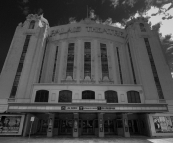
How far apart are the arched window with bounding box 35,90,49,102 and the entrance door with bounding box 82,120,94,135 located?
1013 centimetres

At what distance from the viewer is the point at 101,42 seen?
4016 cm

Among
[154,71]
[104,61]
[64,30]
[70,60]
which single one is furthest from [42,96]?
[154,71]

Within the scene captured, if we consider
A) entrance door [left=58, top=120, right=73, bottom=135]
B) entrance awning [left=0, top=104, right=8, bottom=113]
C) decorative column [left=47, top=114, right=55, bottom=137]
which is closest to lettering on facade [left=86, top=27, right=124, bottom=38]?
entrance door [left=58, top=120, right=73, bottom=135]

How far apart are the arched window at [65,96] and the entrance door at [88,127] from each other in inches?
255

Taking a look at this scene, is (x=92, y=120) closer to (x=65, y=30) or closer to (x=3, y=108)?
(x=3, y=108)

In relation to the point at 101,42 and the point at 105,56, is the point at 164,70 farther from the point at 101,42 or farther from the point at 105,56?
the point at 101,42

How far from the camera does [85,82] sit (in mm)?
32562

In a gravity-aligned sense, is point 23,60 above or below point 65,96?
above

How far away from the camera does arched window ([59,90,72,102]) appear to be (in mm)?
26562

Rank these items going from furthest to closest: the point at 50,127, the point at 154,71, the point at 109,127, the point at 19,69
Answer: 1. the point at 154,71
2. the point at 19,69
3. the point at 109,127
4. the point at 50,127

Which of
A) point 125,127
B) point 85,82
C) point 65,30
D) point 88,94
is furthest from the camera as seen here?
point 65,30

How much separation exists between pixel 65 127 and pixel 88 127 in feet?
17.0

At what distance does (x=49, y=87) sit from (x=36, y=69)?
7522 millimetres

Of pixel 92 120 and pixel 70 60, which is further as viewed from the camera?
pixel 70 60
